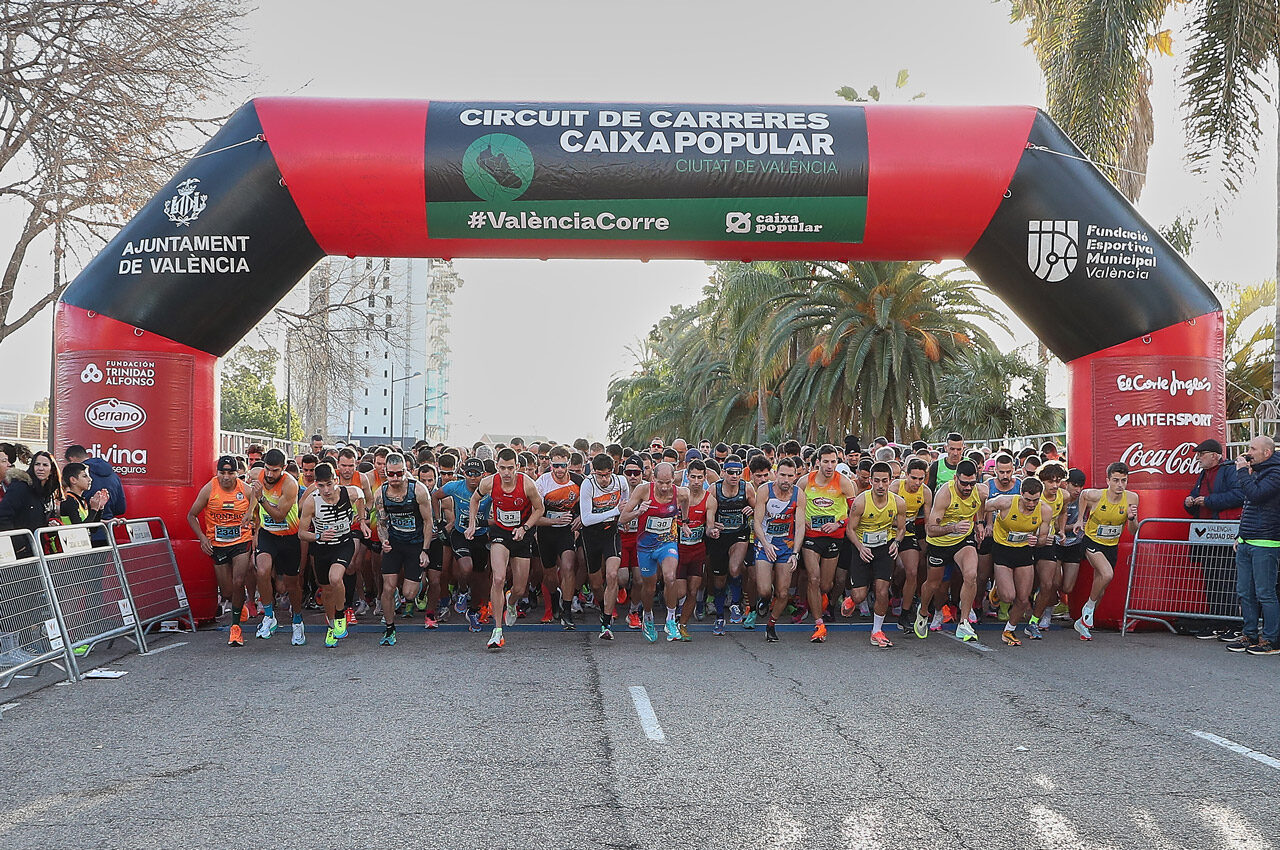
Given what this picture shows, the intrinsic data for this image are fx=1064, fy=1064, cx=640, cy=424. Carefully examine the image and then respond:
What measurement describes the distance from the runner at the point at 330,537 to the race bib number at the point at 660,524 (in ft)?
9.43

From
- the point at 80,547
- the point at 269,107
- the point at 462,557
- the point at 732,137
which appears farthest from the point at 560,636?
the point at 269,107

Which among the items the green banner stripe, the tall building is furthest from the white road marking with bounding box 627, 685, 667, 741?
the tall building

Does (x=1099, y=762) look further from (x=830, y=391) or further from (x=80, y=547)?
(x=830, y=391)

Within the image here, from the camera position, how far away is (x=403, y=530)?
405 inches

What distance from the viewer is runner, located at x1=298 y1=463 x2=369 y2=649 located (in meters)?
9.94

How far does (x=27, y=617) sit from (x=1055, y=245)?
9.78 meters

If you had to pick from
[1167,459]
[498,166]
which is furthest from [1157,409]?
[498,166]

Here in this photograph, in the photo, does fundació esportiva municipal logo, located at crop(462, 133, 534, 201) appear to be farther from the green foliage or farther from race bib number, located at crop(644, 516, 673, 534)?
the green foliage

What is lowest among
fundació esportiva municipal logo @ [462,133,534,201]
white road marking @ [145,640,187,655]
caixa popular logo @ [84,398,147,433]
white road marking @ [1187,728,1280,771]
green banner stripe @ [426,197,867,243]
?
white road marking @ [145,640,187,655]

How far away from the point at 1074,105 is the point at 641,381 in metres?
35.2

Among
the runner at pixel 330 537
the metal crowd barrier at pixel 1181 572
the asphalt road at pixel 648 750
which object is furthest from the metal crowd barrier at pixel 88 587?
the metal crowd barrier at pixel 1181 572

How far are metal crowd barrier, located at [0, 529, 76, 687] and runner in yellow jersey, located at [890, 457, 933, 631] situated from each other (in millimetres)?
7559

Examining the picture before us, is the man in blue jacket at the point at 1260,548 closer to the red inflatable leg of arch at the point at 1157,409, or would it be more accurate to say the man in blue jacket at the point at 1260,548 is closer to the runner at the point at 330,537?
the red inflatable leg of arch at the point at 1157,409

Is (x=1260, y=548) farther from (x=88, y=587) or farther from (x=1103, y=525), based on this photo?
(x=88, y=587)
